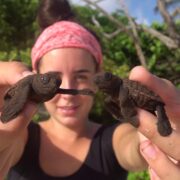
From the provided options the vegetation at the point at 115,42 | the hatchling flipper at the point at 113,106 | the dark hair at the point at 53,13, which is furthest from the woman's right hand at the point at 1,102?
the vegetation at the point at 115,42

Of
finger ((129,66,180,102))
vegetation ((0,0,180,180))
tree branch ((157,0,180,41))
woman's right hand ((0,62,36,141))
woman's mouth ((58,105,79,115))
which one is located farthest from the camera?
vegetation ((0,0,180,180))

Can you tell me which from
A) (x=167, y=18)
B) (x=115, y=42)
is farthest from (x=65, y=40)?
(x=115, y=42)

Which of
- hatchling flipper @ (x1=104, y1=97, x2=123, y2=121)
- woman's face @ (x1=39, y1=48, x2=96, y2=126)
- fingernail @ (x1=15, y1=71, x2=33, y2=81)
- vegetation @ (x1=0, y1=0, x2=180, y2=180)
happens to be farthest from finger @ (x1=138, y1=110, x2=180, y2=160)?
vegetation @ (x1=0, y1=0, x2=180, y2=180)

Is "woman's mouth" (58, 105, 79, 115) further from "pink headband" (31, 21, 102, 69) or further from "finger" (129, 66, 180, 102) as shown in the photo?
"finger" (129, 66, 180, 102)

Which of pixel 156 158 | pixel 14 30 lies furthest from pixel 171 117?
pixel 14 30

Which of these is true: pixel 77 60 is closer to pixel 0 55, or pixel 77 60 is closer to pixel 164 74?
pixel 0 55

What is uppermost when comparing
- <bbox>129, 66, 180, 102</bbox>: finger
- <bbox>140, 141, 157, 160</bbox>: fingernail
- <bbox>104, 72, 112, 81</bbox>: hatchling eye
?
<bbox>104, 72, 112, 81</bbox>: hatchling eye

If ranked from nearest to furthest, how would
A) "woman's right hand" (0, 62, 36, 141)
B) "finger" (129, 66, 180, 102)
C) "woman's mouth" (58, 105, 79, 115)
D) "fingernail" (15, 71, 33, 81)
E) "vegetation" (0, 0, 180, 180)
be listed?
"finger" (129, 66, 180, 102) < "woman's right hand" (0, 62, 36, 141) < "fingernail" (15, 71, 33, 81) < "woman's mouth" (58, 105, 79, 115) < "vegetation" (0, 0, 180, 180)

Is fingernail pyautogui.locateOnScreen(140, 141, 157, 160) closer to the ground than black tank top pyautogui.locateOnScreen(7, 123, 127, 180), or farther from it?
farther from it

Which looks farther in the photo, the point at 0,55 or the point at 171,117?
the point at 0,55
